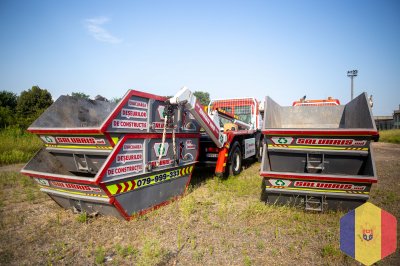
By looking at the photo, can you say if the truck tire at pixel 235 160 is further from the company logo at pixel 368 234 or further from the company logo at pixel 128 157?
the company logo at pixel 368 234

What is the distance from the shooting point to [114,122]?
354 centimetres

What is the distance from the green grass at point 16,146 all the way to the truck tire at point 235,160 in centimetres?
854

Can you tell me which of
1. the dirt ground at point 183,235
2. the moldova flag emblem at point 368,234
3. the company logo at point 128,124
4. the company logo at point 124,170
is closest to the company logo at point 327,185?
the dirt ground at point 183,235

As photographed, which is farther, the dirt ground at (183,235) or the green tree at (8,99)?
the green tree at (8,99)

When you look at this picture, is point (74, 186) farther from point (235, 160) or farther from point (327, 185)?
point (235, 160)

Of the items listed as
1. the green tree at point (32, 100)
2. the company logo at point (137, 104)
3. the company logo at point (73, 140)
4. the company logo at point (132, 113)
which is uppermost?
the green tree at point (32, 100)

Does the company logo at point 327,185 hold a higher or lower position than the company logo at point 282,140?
lower

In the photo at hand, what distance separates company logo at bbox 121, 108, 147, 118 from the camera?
3674 mm

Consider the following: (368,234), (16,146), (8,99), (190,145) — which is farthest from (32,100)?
(368,234)

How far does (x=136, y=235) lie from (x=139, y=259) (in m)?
0.65

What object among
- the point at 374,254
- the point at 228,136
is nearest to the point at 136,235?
the point at 374,254

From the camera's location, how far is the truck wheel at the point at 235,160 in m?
6.80

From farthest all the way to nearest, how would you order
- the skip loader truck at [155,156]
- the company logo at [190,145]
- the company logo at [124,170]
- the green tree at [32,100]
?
the green tree at [32,100]
the company logo at [190,145]
the skip loader truck at [155,156]
the company logo at [124,170]

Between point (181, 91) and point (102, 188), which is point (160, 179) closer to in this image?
point (102, 188)
